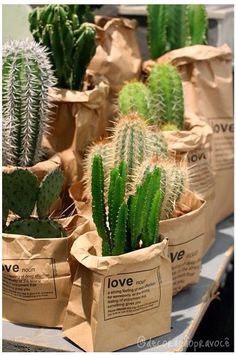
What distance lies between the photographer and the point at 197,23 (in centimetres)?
259

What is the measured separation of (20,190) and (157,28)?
1160 mm

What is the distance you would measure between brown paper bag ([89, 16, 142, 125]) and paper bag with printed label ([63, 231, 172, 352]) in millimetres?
917

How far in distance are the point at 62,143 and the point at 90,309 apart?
77 cm

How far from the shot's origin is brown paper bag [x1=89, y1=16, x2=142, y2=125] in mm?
2477

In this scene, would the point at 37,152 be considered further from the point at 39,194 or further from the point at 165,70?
the point at 165,70

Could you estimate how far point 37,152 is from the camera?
2109mm

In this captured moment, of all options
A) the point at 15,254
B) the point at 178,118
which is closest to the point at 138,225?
the point at 15,254

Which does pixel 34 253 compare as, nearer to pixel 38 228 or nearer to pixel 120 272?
pixel 38 228

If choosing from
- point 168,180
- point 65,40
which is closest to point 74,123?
point 65,40

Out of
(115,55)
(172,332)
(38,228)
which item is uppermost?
(115,55)

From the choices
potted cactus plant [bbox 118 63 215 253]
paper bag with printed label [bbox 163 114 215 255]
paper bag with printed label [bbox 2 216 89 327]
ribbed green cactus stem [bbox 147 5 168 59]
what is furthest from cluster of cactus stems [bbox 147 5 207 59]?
paper bag with printed label [bbox 2 216 89 327]

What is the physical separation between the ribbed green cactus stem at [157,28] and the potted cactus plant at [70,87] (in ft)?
1.48

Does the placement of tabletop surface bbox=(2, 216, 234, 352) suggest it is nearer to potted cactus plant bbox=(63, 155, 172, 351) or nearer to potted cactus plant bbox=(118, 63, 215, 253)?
potted cactus plant bbox=(63, 155, 172, 351)

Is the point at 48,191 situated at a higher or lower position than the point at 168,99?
lower
